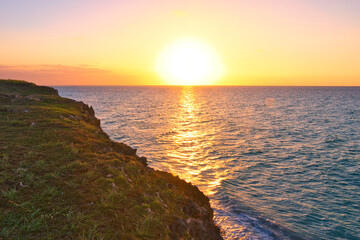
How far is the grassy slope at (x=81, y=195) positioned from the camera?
6.50 meters

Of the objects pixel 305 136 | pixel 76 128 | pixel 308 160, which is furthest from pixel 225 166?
pixel 305 136

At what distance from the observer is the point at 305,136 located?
119 feet

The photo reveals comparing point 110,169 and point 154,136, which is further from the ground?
point 110,169

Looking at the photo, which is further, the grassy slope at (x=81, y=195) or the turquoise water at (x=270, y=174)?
the turquoise water at (x=270, y=174)

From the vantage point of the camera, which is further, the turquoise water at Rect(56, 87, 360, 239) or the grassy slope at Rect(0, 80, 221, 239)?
the turquoise water at Rect(56, 87, 360, 239)

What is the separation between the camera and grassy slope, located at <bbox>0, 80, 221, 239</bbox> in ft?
21.3

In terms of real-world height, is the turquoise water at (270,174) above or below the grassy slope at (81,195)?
below

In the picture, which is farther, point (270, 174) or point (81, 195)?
A: point (270, 174)

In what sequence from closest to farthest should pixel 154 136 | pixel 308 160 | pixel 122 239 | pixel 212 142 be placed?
pixel 122 239
pixel 308 160
pixel 212 142
pixel 154 136

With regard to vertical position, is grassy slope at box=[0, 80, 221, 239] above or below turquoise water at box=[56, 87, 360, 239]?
above

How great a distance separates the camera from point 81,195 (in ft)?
25.6

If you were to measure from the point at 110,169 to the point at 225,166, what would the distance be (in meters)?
15.1

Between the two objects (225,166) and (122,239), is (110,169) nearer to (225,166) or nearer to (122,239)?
(122,239)

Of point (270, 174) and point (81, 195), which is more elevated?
point (81, 195)
